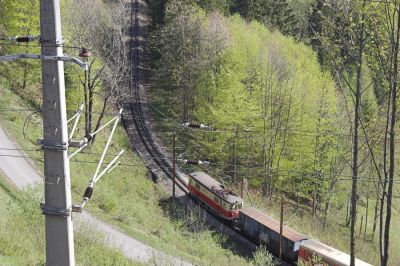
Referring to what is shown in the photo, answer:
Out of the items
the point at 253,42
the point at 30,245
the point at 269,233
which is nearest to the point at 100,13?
the point at 253,42

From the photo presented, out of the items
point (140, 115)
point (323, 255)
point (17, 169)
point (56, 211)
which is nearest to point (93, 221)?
point (17, 169)

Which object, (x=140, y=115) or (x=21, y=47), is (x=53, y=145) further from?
(x=140, y=115)

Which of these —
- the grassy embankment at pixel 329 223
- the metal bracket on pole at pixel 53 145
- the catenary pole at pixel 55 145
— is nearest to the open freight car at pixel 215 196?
the grassy embankment at pixel 329 223

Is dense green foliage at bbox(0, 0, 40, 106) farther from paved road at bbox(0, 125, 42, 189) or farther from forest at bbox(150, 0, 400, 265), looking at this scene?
forest at bbox(150, 0, 400, 265)

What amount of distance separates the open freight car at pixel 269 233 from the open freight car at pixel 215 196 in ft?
2.33

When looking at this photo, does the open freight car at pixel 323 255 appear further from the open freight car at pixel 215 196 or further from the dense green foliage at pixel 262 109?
the dense green foliage at pixel 262 109

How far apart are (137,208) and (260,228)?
734 centimetres

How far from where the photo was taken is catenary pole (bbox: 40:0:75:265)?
629cm

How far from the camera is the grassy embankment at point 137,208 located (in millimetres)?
23078

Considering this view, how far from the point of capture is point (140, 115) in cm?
4541

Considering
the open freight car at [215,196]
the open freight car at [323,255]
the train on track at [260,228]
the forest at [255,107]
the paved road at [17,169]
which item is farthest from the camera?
the forest at [255,107]

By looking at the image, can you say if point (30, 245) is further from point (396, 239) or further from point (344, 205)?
point (344, 205)

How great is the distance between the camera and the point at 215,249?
2348cm

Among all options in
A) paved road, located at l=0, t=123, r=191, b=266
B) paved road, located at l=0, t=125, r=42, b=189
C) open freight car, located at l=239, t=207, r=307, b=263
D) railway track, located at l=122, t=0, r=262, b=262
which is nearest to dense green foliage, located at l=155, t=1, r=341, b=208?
open freight car, located at l=239, t=207, r=307, b=263
